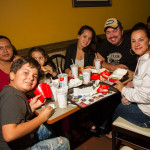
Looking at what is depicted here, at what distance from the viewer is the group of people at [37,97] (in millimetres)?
1099

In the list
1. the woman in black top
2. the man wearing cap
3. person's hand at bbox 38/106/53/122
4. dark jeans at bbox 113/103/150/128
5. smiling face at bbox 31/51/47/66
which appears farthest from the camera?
the woman in black top

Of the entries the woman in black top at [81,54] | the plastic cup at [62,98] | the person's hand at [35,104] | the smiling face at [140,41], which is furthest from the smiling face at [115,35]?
the person's hand at [35,104]

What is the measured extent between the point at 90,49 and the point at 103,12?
1.34 meters

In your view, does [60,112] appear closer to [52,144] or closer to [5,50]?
[52,144]

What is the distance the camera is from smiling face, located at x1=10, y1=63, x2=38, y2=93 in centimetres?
126

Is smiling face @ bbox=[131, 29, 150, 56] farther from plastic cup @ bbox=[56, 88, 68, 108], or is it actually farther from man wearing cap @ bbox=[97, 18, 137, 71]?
plastic cup @ bbox=[56, 88, 68, 108]

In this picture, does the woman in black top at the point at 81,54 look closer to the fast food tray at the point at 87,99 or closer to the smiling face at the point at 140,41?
the smiling face at the point at 140,41

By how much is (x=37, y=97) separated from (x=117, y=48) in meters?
1.67

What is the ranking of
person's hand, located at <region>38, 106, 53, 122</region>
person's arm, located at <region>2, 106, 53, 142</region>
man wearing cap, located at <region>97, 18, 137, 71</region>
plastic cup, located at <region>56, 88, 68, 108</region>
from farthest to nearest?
man wearing cap, located at <region>97, 18, 137, 71</region>, plastic cup, located at <region>56, 88, 68, 108</region>, person's hand, located at <region>38, 106, 53, 122</region>, person's arm, located at <region>2, 106, 53, 142</region>

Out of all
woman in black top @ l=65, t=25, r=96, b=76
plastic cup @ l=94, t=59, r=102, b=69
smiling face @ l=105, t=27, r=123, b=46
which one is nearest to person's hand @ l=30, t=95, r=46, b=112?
plastic cup @ l=94, t=59, r=102, b=69

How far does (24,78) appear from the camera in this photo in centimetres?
127

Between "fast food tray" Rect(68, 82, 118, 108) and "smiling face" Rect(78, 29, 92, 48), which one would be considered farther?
"smiling face" Rect(78, 29, 92, 48)

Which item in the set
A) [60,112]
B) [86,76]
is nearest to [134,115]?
[86,76]

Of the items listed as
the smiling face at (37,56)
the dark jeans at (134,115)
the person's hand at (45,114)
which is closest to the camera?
the person's hand at (45,114)
